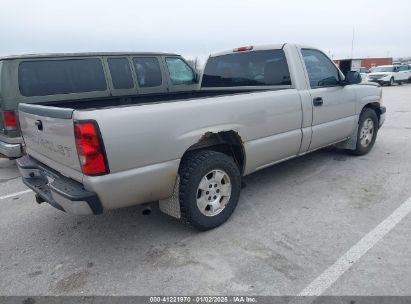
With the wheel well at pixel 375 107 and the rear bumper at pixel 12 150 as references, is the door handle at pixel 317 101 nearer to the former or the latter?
the wheel well at pixel 375 107

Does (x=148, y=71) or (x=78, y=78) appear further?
(x=148, y=71)

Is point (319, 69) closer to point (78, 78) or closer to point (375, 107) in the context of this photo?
point (375, 107)

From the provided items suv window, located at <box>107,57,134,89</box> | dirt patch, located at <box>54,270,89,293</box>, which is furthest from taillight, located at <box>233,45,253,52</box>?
dirt patch, located at <box>54,270,89,293</box>

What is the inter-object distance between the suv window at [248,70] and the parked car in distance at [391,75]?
2471cm

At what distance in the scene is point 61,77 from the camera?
223 inches

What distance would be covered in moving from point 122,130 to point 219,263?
1.37m

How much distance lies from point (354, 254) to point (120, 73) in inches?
201

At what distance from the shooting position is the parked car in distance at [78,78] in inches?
199

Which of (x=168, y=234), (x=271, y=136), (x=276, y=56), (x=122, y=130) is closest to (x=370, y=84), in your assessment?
(x=276, y=56)

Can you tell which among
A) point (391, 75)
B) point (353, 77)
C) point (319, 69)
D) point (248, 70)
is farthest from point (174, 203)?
point (391, 75)

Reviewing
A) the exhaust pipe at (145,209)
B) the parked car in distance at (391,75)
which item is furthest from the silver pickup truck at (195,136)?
the parked car in distance at (391,75)

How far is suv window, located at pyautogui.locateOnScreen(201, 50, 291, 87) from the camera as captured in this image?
4.30 meters

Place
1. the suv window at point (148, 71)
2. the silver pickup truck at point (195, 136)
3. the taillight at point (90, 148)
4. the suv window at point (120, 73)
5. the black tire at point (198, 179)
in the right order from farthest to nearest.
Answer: the suv window at point (148, 71) → the suv window at point (120, 73) → the black tire at point (198, 179) → the silver pickup truck at point (195, 136) → the taillight at point (90, 148)

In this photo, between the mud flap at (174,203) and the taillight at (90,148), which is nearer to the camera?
the taillight at (90,148)
